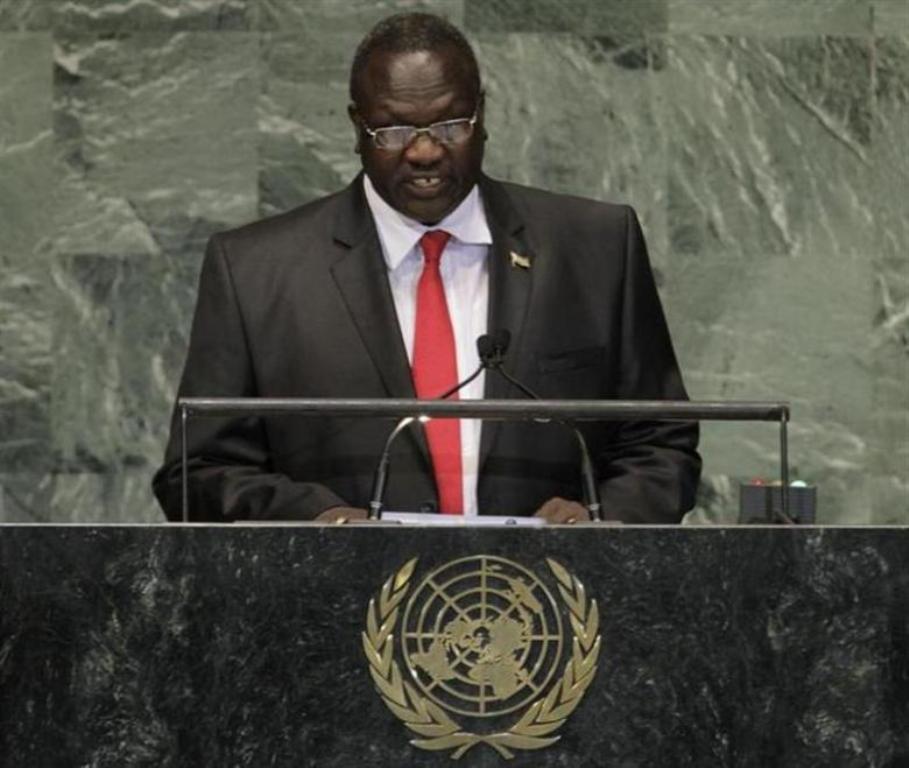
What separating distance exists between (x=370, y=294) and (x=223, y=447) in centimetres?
41

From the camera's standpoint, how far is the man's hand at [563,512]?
434 cm

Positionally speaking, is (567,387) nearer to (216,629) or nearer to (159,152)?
(216,629)

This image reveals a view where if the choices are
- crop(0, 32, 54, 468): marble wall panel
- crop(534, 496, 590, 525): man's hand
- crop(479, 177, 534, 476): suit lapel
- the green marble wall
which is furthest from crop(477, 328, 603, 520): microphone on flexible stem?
crop(0, 32, 54, 468): marble wall panel

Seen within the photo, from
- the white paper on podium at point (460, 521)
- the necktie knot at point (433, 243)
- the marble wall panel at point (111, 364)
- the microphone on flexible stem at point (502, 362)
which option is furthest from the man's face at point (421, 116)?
the marble wall panel at point (111, 364)

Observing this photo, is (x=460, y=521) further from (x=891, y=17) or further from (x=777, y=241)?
(x=891, y=17)

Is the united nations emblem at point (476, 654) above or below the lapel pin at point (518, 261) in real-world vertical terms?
below

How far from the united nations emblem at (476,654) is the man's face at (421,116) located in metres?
1.26

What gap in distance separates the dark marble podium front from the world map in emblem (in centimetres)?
3

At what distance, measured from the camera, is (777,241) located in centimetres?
684

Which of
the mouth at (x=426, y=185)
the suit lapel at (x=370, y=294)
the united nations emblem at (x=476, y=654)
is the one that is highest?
the mouth at (x=426, y=185)

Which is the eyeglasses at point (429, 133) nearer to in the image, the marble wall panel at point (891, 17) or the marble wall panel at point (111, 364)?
the marble wall panel at point (111, 364)

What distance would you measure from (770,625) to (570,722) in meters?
0.32

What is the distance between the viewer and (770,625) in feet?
12.0

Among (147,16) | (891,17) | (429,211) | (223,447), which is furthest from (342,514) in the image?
(891,17)
